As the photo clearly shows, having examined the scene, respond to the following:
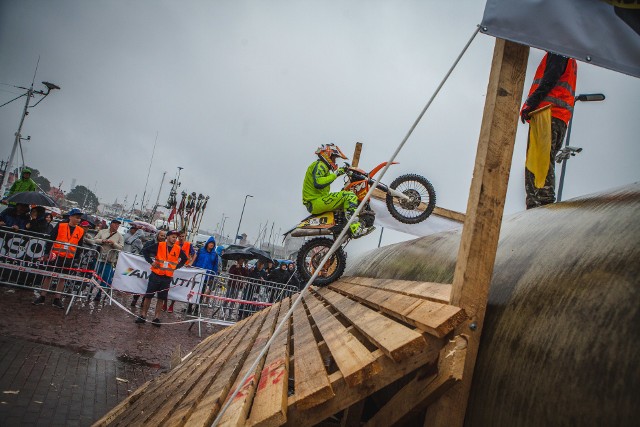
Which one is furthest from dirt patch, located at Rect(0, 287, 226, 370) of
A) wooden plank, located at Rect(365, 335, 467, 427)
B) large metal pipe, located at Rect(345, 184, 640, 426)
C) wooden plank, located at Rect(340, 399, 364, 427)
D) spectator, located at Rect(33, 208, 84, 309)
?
large metal pipe, located at Rect(345, 184, 640, 426)

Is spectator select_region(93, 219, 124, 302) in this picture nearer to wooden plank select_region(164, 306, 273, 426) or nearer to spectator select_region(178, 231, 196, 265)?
spectator select_region(178, 231, 196, 265)

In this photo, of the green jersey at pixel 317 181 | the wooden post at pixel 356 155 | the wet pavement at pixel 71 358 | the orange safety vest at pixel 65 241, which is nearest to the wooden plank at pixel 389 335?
the wet pavement at pixel 71 358

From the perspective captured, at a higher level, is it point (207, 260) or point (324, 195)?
point (324, 195)

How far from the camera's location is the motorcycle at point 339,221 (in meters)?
6.27

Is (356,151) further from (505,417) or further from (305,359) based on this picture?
(505,417)

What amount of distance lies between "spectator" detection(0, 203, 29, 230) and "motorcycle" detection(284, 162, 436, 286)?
7.85 meters

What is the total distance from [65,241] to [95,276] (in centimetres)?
110

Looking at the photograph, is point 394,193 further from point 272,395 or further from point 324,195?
point 272,395

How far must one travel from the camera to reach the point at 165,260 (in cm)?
912

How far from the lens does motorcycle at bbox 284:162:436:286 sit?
20.6 ft

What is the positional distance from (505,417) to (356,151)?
24.7ft

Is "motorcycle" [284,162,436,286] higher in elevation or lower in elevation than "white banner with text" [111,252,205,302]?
higher

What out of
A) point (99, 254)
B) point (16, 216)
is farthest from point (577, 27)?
point (16, 216)

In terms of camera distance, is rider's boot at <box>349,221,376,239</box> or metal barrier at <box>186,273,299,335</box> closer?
rider's boot at <box>349,221,376,239</box>
